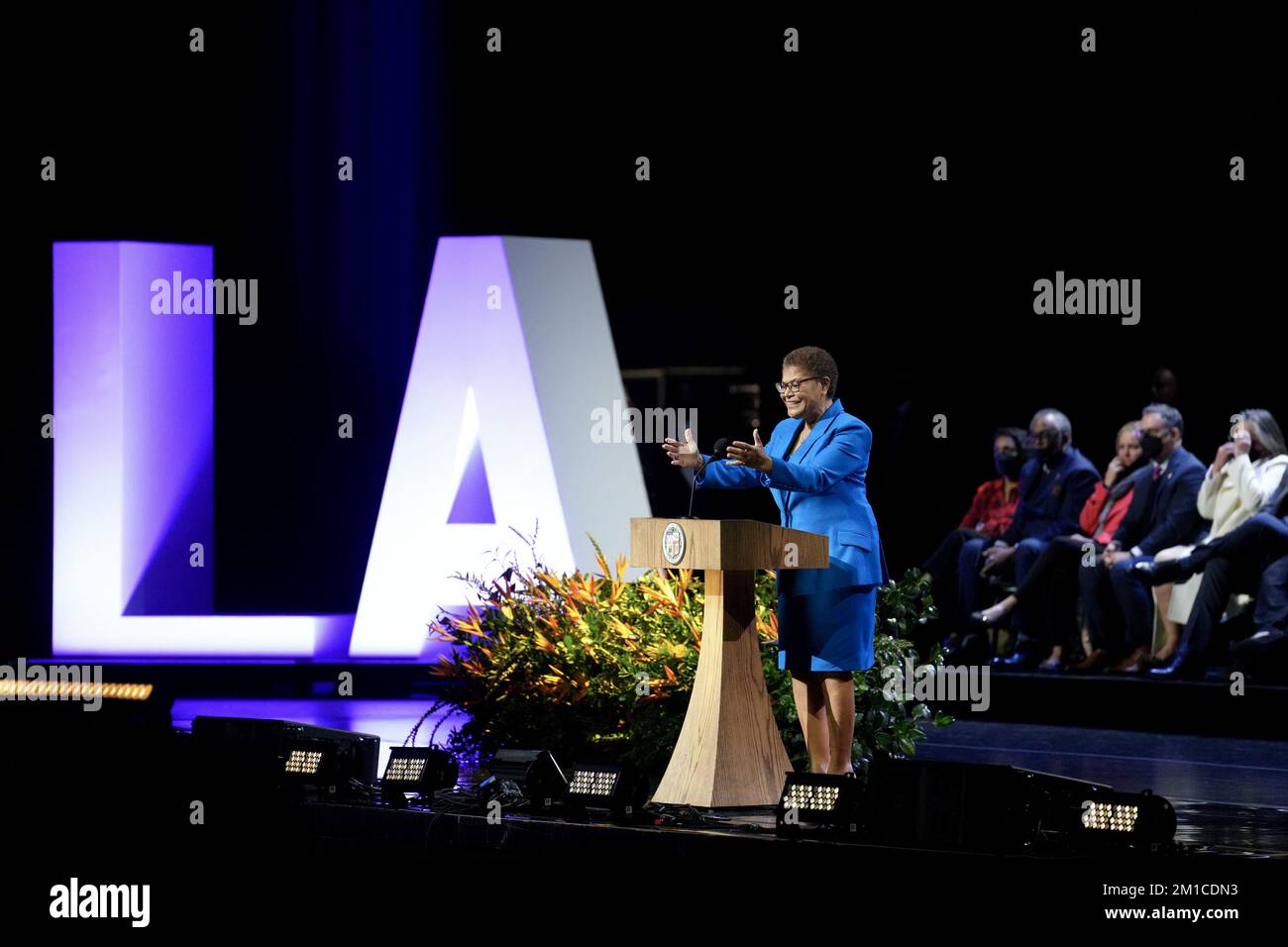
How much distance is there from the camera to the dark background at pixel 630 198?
29.6 ft

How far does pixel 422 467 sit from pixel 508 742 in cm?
307

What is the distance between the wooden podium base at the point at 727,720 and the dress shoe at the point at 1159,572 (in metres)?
3.38

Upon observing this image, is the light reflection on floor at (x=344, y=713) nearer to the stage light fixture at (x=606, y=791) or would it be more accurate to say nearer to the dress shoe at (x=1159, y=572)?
the stage light fixture at (x=606, y=791)

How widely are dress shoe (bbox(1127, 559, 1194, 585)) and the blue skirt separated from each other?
3.30 metres

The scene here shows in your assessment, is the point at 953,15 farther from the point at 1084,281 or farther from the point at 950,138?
the point at 1084,281

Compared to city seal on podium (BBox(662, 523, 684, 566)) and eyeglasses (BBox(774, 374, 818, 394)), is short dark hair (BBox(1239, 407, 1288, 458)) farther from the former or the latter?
city seal on podium (BBox(662, 523, 684, 566))

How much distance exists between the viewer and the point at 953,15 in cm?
920

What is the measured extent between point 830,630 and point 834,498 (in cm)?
38

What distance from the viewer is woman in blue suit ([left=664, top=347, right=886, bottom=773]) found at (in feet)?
15.9

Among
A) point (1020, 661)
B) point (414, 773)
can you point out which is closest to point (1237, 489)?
point (1020, 661)
